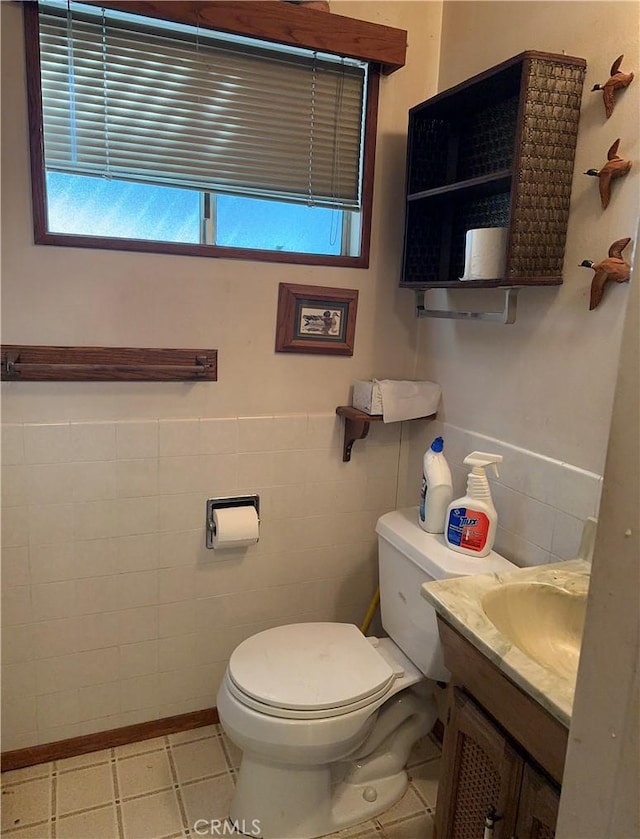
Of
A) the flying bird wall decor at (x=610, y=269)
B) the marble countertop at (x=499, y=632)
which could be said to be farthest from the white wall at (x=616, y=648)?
the flying bird wall decor at (x=610, y=269)

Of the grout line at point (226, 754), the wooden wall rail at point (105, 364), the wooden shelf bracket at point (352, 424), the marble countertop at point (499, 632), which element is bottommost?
the grout line at point (226, 754)

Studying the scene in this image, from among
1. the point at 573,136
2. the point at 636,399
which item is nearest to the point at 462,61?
the point at 573,136

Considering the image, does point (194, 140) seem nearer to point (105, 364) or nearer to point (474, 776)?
point (105, 364)

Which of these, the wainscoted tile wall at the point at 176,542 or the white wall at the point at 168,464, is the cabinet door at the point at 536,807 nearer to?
the wainscoted tile wall at the point at 176,542

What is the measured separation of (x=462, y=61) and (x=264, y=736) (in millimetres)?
1947

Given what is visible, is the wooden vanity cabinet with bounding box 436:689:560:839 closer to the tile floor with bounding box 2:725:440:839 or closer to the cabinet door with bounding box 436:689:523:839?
the cabinet door with bounding box 436:689:523:839

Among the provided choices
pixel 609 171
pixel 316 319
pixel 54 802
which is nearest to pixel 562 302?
pixel 609 171

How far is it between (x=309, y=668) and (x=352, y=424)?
2.48ft

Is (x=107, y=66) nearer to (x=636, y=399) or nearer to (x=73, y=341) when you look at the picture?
(x=73, y=341)

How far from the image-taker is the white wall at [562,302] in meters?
1.34

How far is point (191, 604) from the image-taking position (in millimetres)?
1939

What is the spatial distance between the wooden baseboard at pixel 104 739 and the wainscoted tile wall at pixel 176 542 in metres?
0.03

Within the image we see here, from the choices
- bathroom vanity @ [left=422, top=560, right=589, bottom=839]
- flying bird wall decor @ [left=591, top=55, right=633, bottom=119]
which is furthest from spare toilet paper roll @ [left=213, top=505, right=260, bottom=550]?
flying bird wall decor @ [left=591, top=55, right=633, bottom=119]

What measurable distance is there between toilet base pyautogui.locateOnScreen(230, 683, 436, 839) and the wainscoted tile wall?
435mm
